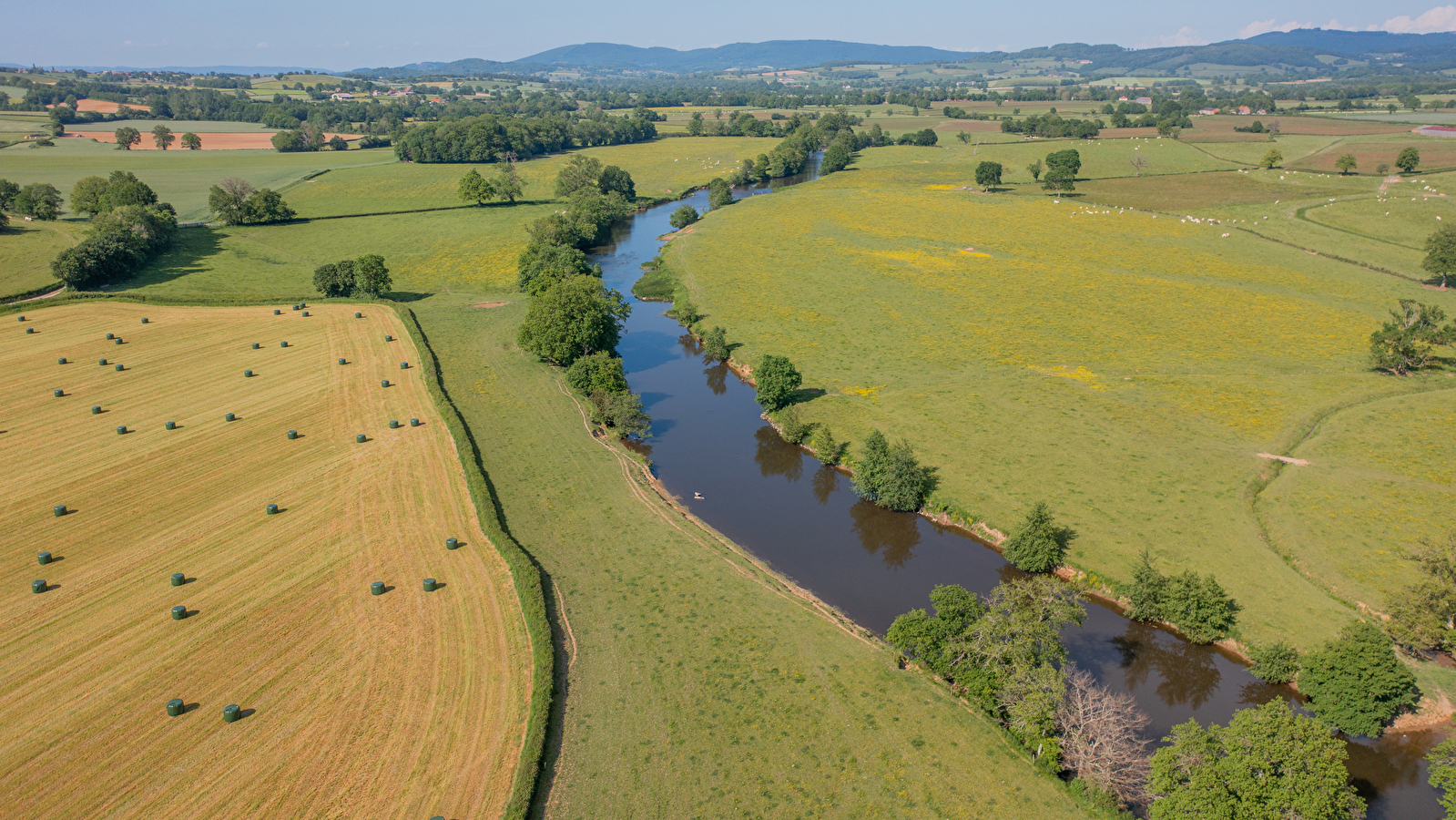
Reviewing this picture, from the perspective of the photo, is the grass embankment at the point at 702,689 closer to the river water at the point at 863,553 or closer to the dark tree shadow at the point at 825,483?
the river water at the point at 863,553

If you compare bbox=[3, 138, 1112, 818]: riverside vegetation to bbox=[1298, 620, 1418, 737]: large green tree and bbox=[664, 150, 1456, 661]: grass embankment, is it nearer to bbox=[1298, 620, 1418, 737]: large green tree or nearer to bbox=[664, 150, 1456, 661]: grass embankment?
bbox=[1298, 620, 1418, 737]: large green tree

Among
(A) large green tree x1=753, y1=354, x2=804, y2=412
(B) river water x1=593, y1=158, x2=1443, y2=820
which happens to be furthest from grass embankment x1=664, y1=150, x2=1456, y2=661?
(B) river water x1=593, y1=158, x2=1443, y2=820

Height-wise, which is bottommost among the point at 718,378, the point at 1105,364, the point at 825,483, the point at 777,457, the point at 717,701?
the point at 717,701

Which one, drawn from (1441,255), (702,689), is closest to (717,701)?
(702,689)

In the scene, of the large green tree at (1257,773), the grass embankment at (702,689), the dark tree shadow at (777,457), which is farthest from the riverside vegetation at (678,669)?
the dark tree shadow at (777,457)

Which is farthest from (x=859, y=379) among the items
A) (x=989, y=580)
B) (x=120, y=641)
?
(x=120, y=641)

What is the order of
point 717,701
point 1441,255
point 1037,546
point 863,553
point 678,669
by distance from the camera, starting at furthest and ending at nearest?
point 1441,255 → point 863,553 → point 1037,546 → point 678,669 → point 717,701

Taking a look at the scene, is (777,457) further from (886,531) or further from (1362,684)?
(1362,684)
